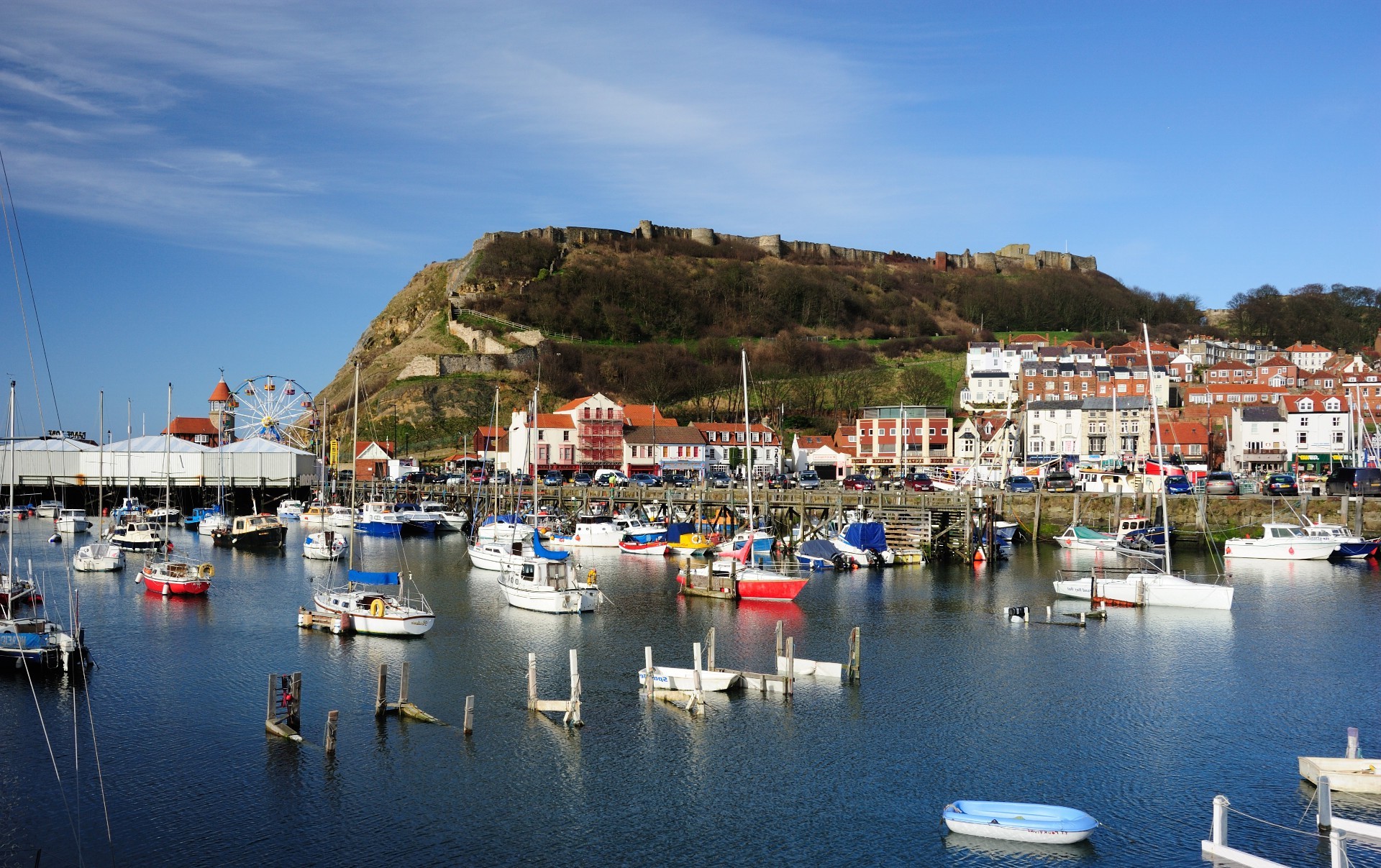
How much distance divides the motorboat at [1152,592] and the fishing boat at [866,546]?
40.5ft

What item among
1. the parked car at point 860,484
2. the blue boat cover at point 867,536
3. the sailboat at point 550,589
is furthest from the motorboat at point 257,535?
the parked car at point 860,484

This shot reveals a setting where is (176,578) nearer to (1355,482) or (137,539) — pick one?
(137,539)

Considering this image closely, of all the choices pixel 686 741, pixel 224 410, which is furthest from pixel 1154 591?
pixel 224 410

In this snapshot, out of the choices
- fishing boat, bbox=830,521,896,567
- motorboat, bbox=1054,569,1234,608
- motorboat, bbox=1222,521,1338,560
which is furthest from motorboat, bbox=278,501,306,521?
motorboat, bbox=1222,521,1338,560

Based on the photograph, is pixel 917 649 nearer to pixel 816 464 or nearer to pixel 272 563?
pixel 272 563

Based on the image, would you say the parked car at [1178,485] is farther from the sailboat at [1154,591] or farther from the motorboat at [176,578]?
the motorboat at [176,578]

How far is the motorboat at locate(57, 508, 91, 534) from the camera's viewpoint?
7069 cm

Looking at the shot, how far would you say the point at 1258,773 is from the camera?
2328 centimetres

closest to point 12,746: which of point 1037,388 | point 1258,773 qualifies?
point 1258,773

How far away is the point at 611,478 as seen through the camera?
85.6 meters

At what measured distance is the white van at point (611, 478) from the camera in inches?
3221

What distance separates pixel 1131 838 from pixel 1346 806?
4110mm

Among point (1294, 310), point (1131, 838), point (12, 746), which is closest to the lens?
point (1131, 838)

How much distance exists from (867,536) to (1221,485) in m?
27.0
